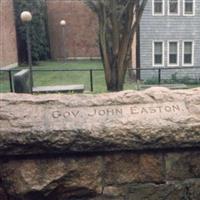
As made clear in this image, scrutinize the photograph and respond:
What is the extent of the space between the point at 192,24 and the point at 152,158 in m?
19.3

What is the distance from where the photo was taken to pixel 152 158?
9.67 ft

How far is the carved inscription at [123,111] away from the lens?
297cm

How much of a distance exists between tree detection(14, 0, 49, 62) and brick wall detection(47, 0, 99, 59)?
6.49ft

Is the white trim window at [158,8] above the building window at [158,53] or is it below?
above

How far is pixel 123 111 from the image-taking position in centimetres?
303

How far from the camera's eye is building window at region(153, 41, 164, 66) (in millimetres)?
20906

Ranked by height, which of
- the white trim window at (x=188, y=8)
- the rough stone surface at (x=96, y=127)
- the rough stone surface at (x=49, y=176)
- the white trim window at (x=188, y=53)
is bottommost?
the white trim window at (x=188, y=53)

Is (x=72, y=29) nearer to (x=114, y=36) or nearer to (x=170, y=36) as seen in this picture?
(x=170, y=36)

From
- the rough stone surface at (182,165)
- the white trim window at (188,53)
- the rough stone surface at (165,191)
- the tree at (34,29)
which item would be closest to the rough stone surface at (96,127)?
the rough stone surface at (182,165)

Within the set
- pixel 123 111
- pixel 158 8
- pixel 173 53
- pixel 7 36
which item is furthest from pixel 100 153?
pixel 7 36

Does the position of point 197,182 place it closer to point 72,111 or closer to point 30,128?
point 72,111

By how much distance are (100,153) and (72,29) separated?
101ft

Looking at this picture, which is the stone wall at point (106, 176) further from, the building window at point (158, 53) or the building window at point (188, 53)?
the building window at point (188, 53)

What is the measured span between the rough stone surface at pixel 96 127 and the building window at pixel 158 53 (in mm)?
18118
